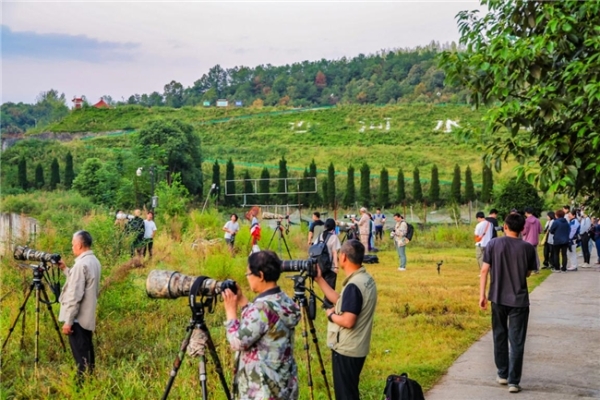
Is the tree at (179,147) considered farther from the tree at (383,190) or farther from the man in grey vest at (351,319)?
the man in grey vest at (351,319)

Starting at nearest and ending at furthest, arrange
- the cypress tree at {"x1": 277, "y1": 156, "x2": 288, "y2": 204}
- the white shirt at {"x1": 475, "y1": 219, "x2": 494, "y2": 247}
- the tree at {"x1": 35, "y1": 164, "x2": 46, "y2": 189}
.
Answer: the white shirt at {"x1": 475, "y1": 219, "x2": 494, "y2": 247}, the cypress tree at {"x1": 277, "y1": 156, "x2": 288, "y2": 204}, the tree at {"x1": 35, "y1": 164, "x2": 46, "y2": 189}

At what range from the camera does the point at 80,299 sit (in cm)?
776

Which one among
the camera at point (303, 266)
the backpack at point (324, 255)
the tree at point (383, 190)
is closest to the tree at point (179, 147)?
the tree at point (383, 190)

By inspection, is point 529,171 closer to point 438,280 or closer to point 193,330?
point 193,330

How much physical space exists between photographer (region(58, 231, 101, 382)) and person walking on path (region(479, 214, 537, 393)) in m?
4.26

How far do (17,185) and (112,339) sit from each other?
4987 centimetres

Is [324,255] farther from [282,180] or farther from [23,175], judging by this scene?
[23,175]

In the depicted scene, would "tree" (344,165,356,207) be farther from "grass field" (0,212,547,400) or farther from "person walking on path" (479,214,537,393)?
"person walking on path" (479,214,537,393)

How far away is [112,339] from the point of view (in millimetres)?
10109

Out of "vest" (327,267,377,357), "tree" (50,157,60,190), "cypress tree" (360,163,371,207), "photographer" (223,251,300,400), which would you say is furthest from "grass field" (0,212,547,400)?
"tree" (50,157,60,190)

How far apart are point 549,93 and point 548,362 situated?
14.4 feet

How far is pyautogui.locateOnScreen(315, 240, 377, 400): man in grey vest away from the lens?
5850mm

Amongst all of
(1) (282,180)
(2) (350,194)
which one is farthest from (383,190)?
(1) (282,180)

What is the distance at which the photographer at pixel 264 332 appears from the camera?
15.5ft
